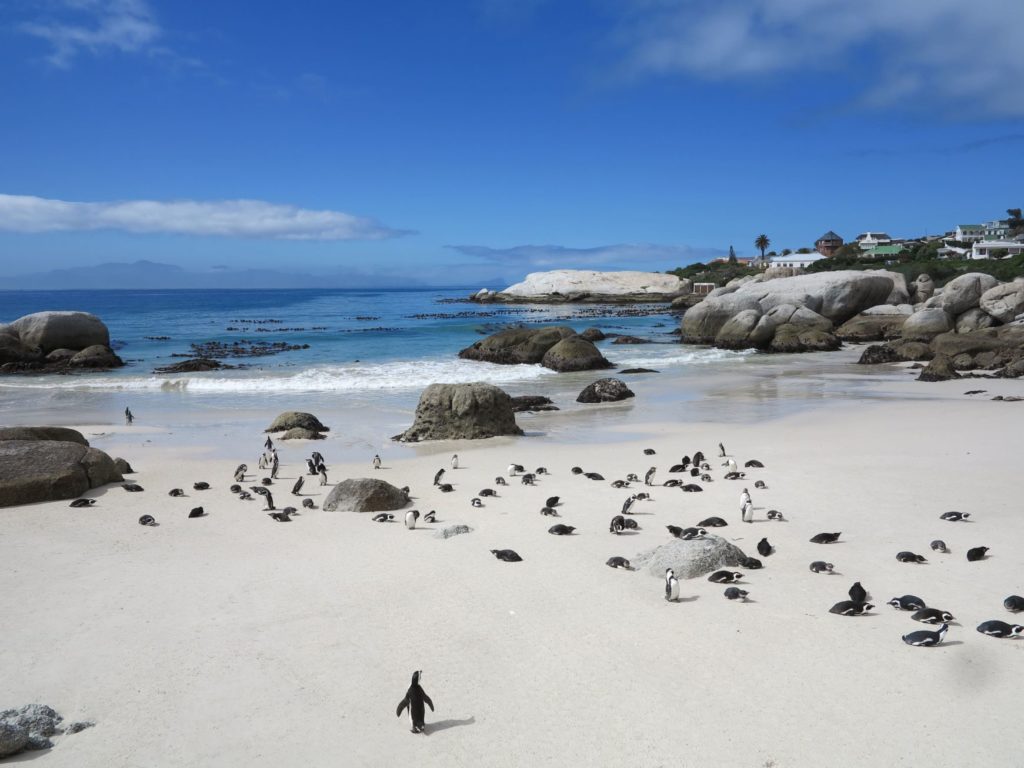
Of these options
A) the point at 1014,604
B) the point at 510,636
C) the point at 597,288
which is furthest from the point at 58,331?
the point at 597,288

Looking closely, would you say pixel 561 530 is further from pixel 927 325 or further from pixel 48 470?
pixel 927 325

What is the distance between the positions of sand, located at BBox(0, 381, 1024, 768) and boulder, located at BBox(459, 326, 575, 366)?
23180 millimetres

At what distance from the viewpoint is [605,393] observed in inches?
888

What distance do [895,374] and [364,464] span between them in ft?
68.4

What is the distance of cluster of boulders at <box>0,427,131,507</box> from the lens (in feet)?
36.5

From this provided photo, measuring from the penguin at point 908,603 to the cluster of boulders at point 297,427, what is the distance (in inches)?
515

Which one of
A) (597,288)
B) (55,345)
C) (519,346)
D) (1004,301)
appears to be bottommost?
(519,346)

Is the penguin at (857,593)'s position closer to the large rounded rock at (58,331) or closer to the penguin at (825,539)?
the penguin at (825,539)

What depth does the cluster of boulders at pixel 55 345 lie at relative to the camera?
3538 cm

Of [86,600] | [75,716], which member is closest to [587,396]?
[86,600]

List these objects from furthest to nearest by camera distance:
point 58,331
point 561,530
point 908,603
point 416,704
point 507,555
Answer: point 58,331
point 561,530
point 507,555
point 908,603
point 416,704

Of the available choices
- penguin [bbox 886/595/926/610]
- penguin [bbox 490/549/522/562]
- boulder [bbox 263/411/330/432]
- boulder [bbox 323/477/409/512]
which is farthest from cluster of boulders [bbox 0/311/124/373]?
penguin [bbox 886/595/926/610]

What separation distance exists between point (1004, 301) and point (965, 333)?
4.87 m

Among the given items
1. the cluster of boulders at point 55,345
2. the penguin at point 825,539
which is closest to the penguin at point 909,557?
the penguin at point 825,539
